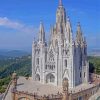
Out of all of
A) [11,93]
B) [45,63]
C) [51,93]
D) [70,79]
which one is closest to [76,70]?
[70,79]

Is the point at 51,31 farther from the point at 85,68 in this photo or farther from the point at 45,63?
the point at 85,68

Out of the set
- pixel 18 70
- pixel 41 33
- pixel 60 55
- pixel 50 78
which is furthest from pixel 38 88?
pixel 18 70

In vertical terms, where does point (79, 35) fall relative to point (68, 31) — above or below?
below

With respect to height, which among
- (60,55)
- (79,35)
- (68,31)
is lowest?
(60,55)

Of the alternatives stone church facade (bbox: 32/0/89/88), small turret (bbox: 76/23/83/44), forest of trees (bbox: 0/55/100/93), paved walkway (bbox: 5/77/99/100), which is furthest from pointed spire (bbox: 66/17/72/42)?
forest of trees (bbox: 0/55/100/93)

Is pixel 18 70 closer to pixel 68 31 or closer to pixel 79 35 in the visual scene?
pixel 79 35

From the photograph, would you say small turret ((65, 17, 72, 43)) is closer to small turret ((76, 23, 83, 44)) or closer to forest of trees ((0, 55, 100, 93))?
small turret ((76, 23, 83, 44))

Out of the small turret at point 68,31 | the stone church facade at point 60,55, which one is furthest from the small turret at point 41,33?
the small turret at point 68,31

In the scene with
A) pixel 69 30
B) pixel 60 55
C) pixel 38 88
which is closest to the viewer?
pixel 38 88
